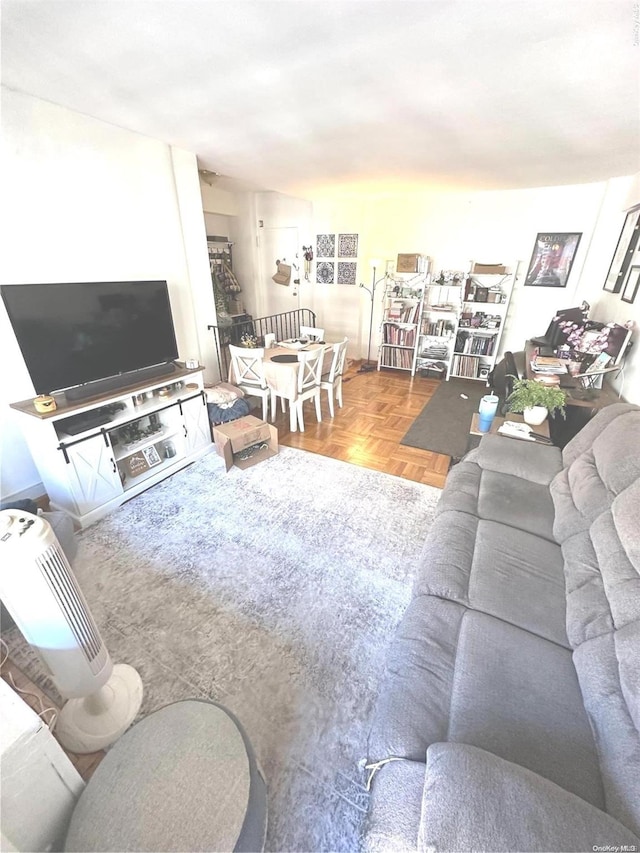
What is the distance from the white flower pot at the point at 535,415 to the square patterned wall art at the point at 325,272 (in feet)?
12.7

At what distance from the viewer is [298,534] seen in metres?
2.11

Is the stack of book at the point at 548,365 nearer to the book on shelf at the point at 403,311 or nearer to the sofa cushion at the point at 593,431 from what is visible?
the sofa cushion at the point at 593,431

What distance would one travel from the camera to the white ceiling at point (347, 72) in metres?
1.20

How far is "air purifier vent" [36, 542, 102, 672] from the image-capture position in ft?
3.16

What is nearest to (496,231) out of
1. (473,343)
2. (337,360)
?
(473,343)

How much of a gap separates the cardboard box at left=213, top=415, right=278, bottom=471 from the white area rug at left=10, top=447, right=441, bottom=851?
17 cm

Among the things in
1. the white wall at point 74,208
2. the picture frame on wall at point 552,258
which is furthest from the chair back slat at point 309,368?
the picture frame on wall at point 552,258

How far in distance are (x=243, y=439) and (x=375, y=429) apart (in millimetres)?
1359

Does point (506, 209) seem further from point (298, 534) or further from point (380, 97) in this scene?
point (298, 534)

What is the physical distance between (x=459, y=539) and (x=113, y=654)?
1.55m

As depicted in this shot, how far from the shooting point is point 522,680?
0.97m

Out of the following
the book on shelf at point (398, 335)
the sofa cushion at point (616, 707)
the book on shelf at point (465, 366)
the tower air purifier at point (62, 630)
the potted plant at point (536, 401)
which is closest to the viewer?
→ the sofa cushion at point (616, 707)

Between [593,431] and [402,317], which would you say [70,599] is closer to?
[593,431]

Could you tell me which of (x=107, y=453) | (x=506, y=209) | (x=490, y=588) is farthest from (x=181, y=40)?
(x=506, y=209)
